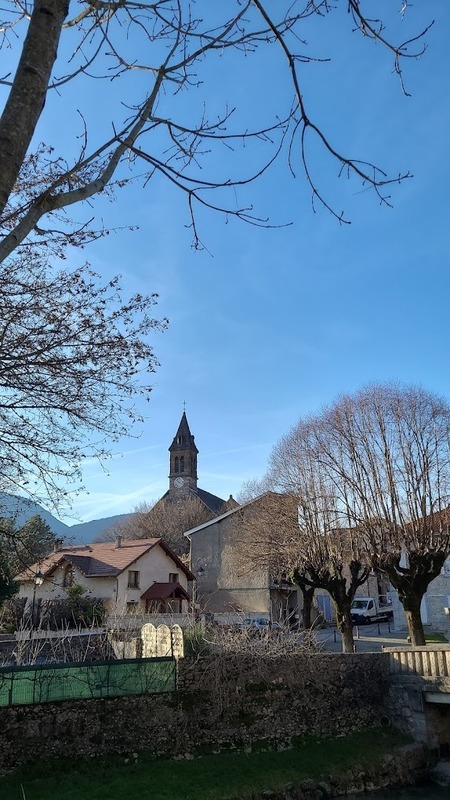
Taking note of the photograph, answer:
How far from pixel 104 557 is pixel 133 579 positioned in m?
2.25

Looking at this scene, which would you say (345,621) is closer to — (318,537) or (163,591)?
(318,537)

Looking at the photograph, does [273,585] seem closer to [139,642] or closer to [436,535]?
[436,535]

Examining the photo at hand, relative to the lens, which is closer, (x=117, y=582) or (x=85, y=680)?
(x=85, y=680)

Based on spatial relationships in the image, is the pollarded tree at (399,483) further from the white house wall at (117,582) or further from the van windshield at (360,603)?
the van windshield at (360,603)

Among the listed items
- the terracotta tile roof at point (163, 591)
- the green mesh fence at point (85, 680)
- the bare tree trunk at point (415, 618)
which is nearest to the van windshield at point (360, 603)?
the terracotta tile roof at point (163, 591)

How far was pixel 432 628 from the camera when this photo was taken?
94.8 feet

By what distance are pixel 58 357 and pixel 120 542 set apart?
29546mm

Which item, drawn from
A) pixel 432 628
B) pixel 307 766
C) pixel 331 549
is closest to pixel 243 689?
pixel 307 766

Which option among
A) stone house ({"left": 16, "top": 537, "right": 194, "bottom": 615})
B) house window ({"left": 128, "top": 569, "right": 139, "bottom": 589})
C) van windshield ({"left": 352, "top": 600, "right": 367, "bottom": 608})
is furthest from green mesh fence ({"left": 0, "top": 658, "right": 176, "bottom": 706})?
van windshield ({"left": 352, "top": 600, "right": 367, "bottom": 608})

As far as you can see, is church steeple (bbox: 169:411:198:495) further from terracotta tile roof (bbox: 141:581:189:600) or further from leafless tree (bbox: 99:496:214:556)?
terracotta tile roof (bbox: 141:581:189:600)

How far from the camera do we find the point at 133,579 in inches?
1235

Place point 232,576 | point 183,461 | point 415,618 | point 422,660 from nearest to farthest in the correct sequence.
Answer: point 422,660 → point 415,618 → point 232,576 → point 183,461

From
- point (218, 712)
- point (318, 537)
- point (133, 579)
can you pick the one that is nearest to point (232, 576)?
point (133, 579)

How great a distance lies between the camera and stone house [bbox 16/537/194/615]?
29719 mm
